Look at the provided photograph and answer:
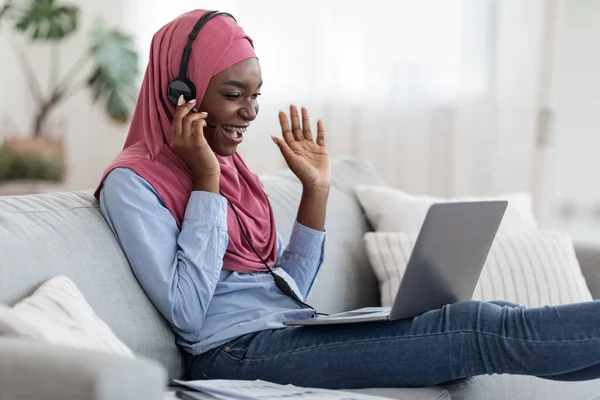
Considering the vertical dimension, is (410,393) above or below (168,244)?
below

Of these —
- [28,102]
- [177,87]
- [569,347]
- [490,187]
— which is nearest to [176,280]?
[177,87]

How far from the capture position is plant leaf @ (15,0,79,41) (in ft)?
14.6

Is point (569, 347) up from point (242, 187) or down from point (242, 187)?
down

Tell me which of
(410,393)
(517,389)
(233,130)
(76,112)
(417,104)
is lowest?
(517,389)

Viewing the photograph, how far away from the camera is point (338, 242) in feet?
7.41

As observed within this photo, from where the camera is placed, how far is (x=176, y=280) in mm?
1618

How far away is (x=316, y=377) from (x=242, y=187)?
49 centimetres

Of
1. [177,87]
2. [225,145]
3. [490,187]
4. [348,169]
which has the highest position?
[177,87]

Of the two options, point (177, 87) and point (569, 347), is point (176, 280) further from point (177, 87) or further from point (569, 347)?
point (569, 347)

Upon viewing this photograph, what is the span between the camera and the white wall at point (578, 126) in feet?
11.7

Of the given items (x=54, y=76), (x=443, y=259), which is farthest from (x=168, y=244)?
(x=54, y=76)

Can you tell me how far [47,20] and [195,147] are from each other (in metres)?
3.12

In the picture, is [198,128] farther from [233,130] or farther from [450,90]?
[450,90]

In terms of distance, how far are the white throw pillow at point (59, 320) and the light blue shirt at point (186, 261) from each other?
0.59 feet
